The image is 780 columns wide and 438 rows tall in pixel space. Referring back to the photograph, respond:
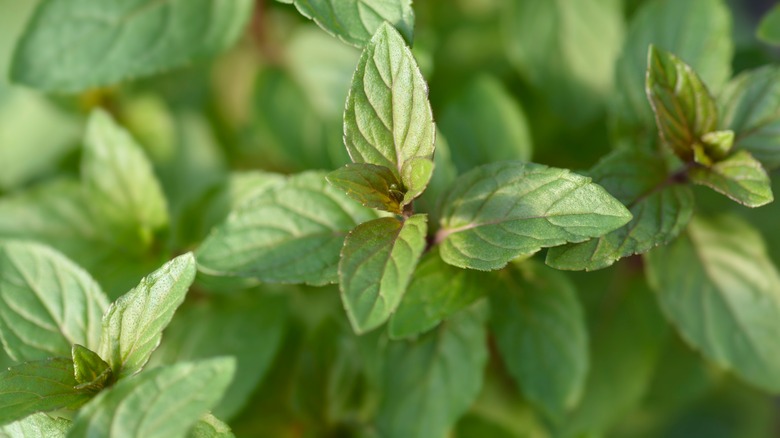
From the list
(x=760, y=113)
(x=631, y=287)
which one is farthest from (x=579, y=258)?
(x=631, y=287)

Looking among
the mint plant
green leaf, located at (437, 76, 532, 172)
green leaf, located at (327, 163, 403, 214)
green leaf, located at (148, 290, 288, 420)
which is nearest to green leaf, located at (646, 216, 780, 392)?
the mint plant

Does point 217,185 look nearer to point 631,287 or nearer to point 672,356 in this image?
point 631,287

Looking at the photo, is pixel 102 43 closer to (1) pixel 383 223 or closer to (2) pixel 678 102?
(1) pixel 383 223

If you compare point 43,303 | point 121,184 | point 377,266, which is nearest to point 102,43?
point 121,184

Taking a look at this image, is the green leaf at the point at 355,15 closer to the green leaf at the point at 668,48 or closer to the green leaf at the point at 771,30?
the green leaf at the point at 668,48

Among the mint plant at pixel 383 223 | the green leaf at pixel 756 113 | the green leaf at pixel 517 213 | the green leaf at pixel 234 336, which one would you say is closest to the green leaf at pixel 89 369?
the mint plant at pixel 383 223

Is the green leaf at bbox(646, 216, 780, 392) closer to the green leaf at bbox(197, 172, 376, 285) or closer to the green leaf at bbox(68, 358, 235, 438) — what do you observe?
the green leaf at bbox(197, 172, 376, 285)
